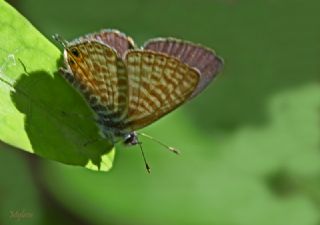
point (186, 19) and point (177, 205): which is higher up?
point (186, 19)

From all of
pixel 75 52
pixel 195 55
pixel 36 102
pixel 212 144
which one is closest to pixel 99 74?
pixel 75 52

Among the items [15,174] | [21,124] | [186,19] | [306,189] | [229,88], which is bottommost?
[306,189]

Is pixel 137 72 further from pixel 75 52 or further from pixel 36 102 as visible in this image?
pixel 36 102

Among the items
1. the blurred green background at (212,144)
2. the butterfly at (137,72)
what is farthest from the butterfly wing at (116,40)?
the blurred green background at (212,144)

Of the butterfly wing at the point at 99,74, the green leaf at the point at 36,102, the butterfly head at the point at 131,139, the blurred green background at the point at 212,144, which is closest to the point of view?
the green leaf at the point at 36,102

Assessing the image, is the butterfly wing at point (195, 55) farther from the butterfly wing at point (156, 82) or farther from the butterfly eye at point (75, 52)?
the butterfly eye at point (75, 52)

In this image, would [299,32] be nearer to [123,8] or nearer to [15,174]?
[123,8]

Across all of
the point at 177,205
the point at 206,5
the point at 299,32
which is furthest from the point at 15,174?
the point at 299,32
